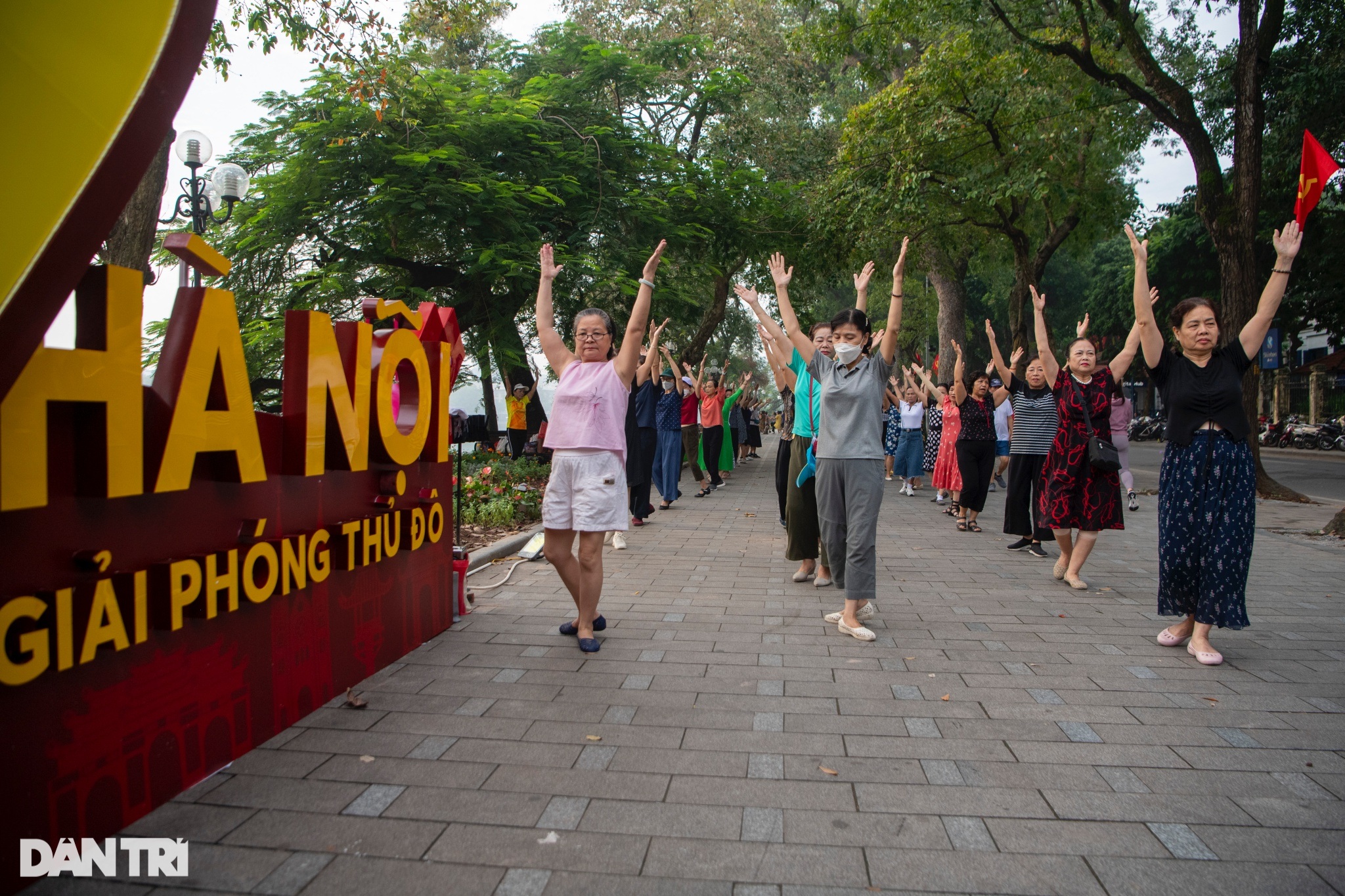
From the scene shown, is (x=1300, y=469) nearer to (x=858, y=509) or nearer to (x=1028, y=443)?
(x=1028, y=443)

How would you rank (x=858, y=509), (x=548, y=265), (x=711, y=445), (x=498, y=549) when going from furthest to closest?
(x=711, y=445) → (x=498, y=549) → (x=858, y=509) → (x=548, y=265)

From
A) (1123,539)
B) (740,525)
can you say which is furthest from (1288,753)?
(740,525)

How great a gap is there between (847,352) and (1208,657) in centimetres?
247

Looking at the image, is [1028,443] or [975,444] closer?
[1028,443]

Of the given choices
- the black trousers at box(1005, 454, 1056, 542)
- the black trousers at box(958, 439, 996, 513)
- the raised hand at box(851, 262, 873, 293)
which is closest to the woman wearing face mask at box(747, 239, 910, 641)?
the raised hand at box(851, 262, 873, 293)

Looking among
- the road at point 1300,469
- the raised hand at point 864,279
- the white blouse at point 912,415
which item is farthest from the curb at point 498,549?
the road at point 1300,469

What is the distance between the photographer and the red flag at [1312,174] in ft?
16.2

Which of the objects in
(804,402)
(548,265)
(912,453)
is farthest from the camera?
(912,453)

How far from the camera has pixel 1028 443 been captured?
804 centimetres

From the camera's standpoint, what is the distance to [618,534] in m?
9.06

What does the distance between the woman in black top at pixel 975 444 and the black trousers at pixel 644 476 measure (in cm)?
343

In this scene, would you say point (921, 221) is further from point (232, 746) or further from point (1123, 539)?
point (232, 746)

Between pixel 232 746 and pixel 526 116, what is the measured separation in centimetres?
1329

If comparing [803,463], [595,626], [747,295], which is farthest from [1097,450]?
[595,626]
